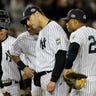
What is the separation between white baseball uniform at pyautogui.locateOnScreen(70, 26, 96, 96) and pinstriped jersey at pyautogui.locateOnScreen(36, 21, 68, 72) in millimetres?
299

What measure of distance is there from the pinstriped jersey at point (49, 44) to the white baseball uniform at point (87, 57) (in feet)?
0.98

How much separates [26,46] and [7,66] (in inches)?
19.7

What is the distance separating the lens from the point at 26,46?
9867 mm

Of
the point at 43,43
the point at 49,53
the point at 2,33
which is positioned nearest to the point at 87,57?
the point at 49,53

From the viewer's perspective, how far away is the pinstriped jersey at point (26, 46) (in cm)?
975

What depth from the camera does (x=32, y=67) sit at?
32.6ft

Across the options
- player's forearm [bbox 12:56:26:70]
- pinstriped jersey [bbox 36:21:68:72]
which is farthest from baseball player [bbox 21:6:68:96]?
player's forearm [bbox 12:56:26:70]

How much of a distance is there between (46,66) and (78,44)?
582 millimetres

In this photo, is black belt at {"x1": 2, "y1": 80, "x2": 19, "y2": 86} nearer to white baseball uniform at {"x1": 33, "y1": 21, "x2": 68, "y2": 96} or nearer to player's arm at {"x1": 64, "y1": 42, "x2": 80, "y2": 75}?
white baseball uniform at {"x1": 33, "y1": 21, "x2": 68, "y2": 96}

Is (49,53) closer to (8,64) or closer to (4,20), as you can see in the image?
(8,64)

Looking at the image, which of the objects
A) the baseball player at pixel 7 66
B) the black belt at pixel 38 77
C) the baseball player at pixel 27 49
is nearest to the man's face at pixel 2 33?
the baseball player at pixel 7 66

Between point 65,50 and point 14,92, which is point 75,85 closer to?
point 65,50

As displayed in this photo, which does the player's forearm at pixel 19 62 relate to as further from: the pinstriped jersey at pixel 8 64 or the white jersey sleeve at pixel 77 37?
the white jersey sleeve at pixel 77 37

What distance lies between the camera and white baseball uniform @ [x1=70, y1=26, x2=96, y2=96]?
8.96m
